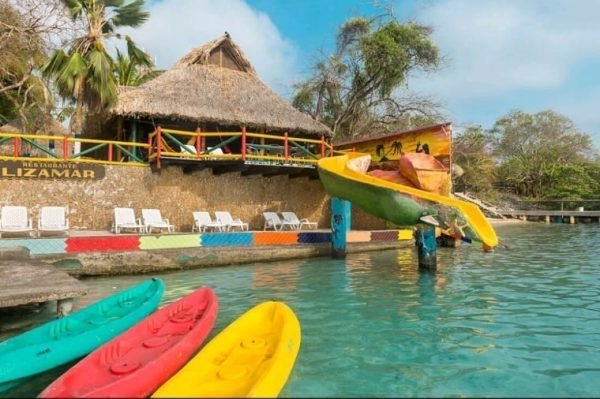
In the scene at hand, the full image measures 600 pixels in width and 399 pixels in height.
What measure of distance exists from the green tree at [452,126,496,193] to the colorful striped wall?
27.3m

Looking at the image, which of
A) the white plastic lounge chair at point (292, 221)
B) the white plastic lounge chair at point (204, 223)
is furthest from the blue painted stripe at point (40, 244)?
the white plastic lounge chair at point (292, 221)

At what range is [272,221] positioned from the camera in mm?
15320

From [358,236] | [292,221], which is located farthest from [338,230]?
[292,221]

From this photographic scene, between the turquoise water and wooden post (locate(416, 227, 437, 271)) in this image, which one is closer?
the turquoise water

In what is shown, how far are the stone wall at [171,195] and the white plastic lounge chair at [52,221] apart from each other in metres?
1.40

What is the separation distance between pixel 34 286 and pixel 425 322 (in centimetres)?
529

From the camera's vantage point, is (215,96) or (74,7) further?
(215,96)

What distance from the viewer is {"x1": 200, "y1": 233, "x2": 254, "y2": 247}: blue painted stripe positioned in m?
12.0

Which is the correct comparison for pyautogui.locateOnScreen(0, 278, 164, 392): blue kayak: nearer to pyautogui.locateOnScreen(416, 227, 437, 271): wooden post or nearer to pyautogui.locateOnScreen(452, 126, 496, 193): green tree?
pyautogui.locateOnScreen(416, 227, 437, 271): wooden post

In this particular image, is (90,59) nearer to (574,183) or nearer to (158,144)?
(158,144)

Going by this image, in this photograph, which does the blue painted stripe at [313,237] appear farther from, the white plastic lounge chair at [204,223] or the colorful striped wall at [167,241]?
the white plastic lounge chair at [204,223]

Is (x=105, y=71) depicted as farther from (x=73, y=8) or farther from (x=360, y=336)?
(x=360, y=336)

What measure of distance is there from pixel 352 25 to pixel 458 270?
23076 mm

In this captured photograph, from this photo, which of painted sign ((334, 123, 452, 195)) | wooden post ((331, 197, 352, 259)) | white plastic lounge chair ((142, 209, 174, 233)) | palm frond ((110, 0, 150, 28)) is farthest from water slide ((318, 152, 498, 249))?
palm frond ((110, 0, 150, 28))
